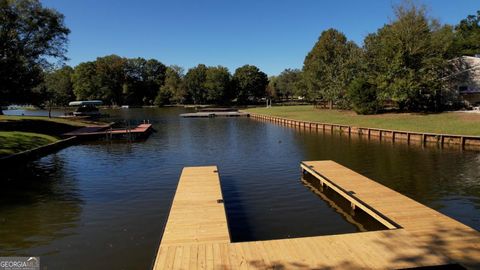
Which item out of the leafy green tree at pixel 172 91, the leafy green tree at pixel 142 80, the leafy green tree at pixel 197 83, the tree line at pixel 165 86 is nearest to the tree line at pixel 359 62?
the tree line at pixel 165 86

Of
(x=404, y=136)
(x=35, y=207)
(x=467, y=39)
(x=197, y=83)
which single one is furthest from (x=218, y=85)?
(x=35, y=207)

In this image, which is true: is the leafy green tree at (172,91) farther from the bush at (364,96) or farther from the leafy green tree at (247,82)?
the bush at (364,96)

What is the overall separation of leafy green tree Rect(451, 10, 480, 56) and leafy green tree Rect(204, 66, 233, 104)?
73.6m

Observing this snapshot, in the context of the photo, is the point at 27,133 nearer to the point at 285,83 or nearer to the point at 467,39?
the point at 467,39

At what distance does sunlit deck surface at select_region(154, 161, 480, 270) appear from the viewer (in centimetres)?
806

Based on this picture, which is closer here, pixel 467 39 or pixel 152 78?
pixel 467 39

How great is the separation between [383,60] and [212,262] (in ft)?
156

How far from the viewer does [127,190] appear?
17.1m

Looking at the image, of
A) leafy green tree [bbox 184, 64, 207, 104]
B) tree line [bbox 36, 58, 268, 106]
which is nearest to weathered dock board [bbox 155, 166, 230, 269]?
tree line [bbox 36, 58, 268, 106]

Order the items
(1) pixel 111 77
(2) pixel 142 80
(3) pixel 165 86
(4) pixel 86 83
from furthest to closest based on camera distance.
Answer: (2) pixel 142 80
(3) pixel 165 86
(1) pixel 111 77
(4) pixel 86 83

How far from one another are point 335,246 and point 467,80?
46486 mm

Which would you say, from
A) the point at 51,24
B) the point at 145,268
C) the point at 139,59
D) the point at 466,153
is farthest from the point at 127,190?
the point at 139,59

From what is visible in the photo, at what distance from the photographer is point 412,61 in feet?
155

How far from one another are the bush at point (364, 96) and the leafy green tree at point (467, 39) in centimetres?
1408
